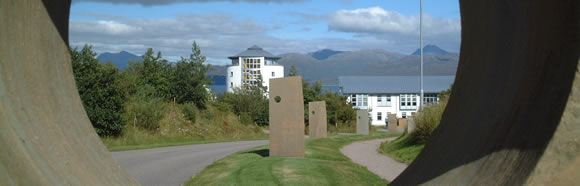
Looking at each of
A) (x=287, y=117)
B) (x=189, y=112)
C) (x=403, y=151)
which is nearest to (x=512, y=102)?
(x=287, y=117)

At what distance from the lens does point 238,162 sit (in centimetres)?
1518

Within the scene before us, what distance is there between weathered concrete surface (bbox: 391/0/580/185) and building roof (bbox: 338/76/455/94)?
82.4m

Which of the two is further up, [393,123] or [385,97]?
[385,97]

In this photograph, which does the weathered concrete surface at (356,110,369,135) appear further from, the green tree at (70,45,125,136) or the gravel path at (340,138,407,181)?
the green tree at (70,45,125,136)

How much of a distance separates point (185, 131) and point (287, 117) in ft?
56.1

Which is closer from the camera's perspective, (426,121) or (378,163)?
(378,163)

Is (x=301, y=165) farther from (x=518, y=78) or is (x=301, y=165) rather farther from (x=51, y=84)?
(x=518, y=78)

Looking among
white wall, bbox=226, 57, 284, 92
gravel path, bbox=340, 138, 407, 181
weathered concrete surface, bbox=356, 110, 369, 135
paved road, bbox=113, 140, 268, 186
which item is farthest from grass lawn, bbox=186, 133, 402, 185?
white wall, bbox=226, 57, 284, 92

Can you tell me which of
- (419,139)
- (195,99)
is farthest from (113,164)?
(195,99)

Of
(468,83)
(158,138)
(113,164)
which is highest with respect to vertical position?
(468,83)

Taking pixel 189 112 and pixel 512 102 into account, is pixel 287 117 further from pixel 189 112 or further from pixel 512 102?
pixel 189 112

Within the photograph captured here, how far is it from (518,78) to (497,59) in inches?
20.2

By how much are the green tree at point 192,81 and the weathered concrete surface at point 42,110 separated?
31.1 meters

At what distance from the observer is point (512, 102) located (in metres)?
3.77
